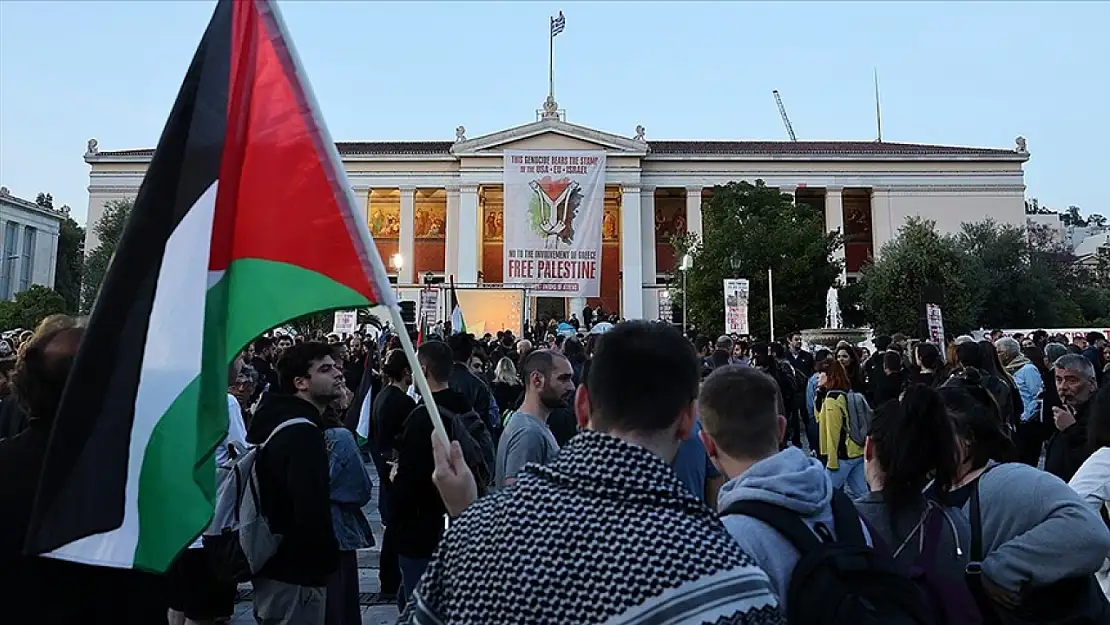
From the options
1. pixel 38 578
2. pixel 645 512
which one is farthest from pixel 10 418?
pixel 645 512

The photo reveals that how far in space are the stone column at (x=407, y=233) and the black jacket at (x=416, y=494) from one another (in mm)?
42286

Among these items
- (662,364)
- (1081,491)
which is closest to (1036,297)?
(1081,491)

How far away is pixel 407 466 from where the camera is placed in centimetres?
433

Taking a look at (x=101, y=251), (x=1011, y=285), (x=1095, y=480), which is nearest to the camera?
(x=1095, y=480)

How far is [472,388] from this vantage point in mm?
6707

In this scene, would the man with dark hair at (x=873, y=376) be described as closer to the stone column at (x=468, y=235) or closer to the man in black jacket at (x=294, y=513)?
the man in black jacket at (x=294, y=513)

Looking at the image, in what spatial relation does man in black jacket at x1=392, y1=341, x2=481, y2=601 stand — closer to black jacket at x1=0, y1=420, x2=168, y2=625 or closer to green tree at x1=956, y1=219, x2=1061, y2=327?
black jacket at x1=0, y1=420, x2=168, y2=625

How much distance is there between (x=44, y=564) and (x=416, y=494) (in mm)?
2570

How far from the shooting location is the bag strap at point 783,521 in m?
1.70

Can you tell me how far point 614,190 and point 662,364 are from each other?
45.4 m

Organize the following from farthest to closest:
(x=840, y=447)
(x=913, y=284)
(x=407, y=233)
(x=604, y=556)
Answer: (x=407, y=233), (x=913, y=284), (x=840, y=447), (x=604, y=556)

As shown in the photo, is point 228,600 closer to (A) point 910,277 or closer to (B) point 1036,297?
(A) point 910,277

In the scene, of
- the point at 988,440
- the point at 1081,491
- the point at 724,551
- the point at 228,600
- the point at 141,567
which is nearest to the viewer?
the point at 724,551

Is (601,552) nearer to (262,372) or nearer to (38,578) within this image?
(38,578)
